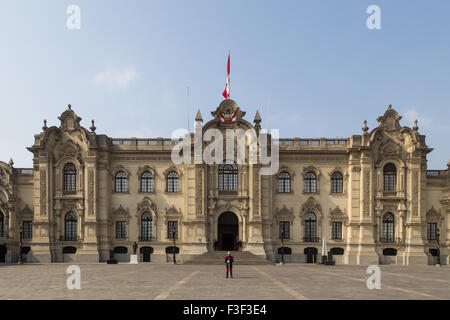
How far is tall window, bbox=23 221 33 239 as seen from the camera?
51812mm

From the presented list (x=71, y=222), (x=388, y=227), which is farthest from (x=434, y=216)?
(x=71, y=222)

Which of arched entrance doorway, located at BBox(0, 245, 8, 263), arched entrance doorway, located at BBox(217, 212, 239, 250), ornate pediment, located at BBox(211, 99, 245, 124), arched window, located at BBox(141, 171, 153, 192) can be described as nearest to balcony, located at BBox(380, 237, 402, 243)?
arched entrance doorway, located at BBox(217, 212, 239, 250)

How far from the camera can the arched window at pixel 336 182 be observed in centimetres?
5228

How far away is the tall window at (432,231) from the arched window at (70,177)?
1583 inches

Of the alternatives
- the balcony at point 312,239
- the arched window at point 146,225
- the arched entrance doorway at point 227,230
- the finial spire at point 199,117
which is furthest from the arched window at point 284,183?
the arched window at point 146,225

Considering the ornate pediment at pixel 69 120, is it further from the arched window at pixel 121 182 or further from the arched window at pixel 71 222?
the arched window at pixel 71 222

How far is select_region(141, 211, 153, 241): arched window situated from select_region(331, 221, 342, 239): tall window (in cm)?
2070

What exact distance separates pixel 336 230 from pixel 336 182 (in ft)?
17.9

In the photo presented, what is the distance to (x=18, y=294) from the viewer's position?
2208cm

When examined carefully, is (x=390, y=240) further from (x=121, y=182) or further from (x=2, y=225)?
(x=2, y=225)

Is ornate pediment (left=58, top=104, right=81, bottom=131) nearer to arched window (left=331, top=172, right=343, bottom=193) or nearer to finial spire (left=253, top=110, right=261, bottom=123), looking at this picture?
finial spire (left=253, top=110, right=261, bottom=123)

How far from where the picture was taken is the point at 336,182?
172 feet
